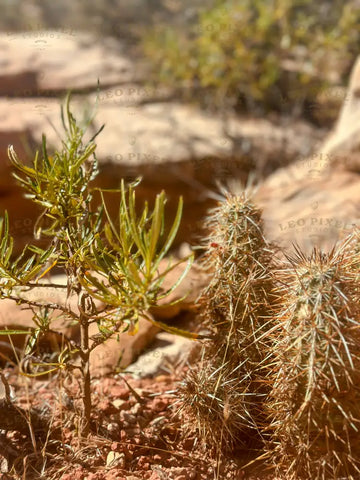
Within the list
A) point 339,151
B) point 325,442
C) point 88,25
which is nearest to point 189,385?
point 325,442

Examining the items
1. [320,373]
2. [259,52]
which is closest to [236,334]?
[320,373]

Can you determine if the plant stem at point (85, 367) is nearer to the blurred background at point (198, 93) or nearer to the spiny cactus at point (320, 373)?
the spiny cactus at point (320, 373)

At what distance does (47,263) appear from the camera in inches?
63.2

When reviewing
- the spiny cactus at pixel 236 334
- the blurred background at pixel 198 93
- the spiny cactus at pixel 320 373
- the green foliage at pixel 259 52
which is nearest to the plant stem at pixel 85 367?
the spiny cactus at pixel 236 334

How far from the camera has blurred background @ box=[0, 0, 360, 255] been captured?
4.30m

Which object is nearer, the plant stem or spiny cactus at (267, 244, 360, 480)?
spiny cactus at (267, 244, 360, 480)

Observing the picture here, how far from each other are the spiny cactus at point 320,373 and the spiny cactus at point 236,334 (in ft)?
0.56

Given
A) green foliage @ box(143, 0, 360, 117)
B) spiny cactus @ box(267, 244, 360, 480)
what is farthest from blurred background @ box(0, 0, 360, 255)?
spiny cactus @ box(267, 244, 360, 480)

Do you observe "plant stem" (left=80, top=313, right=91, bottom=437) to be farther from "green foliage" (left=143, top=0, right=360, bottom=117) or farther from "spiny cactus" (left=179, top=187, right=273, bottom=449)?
"green foliage" (left=143, top=0, right=360, bottom=117)

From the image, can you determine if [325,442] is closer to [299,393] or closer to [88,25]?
[299,393]

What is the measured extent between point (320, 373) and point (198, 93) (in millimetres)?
4593

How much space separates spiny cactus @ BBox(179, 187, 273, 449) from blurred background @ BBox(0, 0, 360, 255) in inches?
85.4

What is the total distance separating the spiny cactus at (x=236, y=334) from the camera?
5.21ft

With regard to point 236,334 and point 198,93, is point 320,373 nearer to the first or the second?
point 236,334
